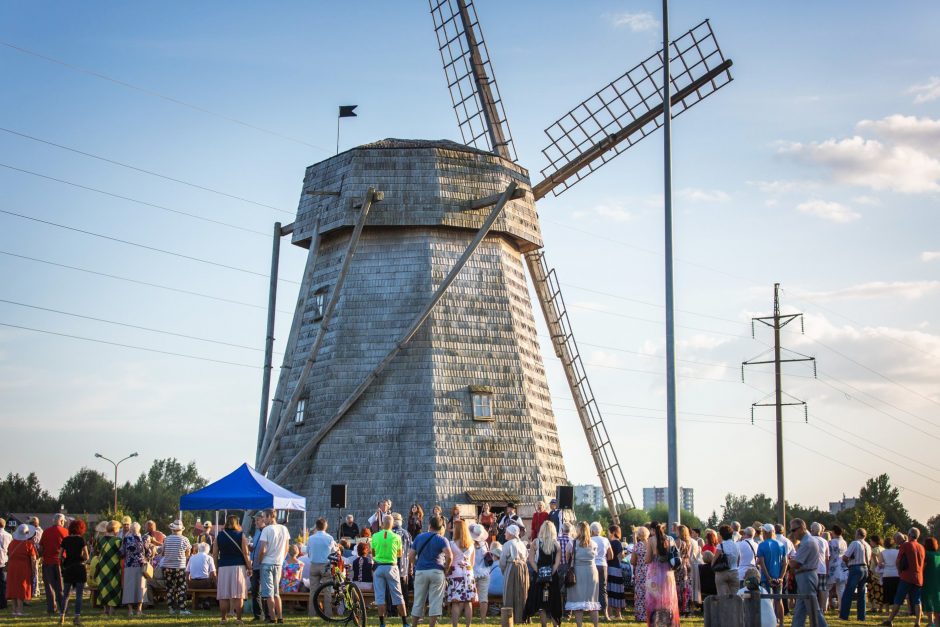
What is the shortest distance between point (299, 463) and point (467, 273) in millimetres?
5911

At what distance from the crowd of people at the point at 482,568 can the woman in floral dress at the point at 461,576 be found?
2cm

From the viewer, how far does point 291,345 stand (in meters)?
28.2

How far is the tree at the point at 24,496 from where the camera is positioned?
84.0 metres

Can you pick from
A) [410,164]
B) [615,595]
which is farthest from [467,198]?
A: [615,595]

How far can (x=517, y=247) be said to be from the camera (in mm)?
30609

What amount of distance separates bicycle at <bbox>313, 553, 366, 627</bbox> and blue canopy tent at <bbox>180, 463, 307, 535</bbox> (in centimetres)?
254

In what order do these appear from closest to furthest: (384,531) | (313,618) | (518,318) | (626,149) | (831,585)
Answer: (384,531), (313,618), (831,585), (518,318), (626,149)

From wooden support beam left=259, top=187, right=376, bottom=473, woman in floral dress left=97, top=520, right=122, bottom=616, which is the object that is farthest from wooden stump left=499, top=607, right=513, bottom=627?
wooden support beam left=259, top=187, right=376, bottom=473

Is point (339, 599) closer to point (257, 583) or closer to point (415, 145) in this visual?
point (257, 583)

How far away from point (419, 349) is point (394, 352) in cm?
61

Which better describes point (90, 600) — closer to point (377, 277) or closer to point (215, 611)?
point (215, 611)

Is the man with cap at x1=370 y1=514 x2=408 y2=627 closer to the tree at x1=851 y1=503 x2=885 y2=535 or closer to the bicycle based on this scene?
the bicycle

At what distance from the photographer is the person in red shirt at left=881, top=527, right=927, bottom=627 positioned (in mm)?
18969

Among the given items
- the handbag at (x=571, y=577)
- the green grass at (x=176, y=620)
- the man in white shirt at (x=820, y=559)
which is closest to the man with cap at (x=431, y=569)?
the handbag at (x=571, y=577)
